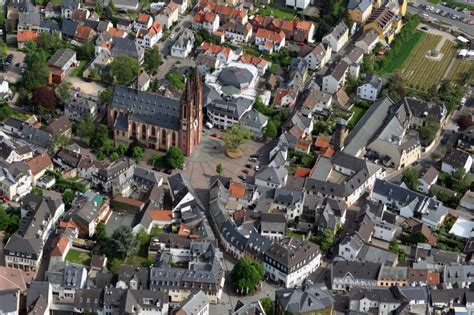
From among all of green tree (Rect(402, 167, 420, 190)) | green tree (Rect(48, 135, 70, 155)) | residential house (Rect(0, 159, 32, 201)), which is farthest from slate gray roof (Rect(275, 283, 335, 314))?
green tree (Rect(48, 135, 70, 155))

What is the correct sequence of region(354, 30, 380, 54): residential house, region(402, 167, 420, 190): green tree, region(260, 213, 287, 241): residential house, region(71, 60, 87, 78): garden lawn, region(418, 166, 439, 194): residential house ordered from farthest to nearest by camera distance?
region(354, 30, 380, 54): residential house, region(71, 60, 87, 78): garden lawn, region(418, 166, 439, 194): residential house, region(402, 167, 420, 190): green tree, region(260, 213, 287, 241): residential house

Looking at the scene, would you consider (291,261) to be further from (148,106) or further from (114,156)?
(148,106)

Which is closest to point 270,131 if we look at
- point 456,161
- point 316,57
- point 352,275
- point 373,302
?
point 316,57

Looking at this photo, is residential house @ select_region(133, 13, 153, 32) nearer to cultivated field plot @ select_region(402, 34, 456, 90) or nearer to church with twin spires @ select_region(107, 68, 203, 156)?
church with twin spires @ select_region(107, 68, 203, 156)

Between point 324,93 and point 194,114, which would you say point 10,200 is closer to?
point 194,114

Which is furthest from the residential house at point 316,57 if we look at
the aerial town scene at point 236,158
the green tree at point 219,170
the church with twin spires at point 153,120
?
the green tree at point 219,170

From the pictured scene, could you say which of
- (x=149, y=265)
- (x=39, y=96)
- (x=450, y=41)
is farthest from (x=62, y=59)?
(x=450, y=41)
